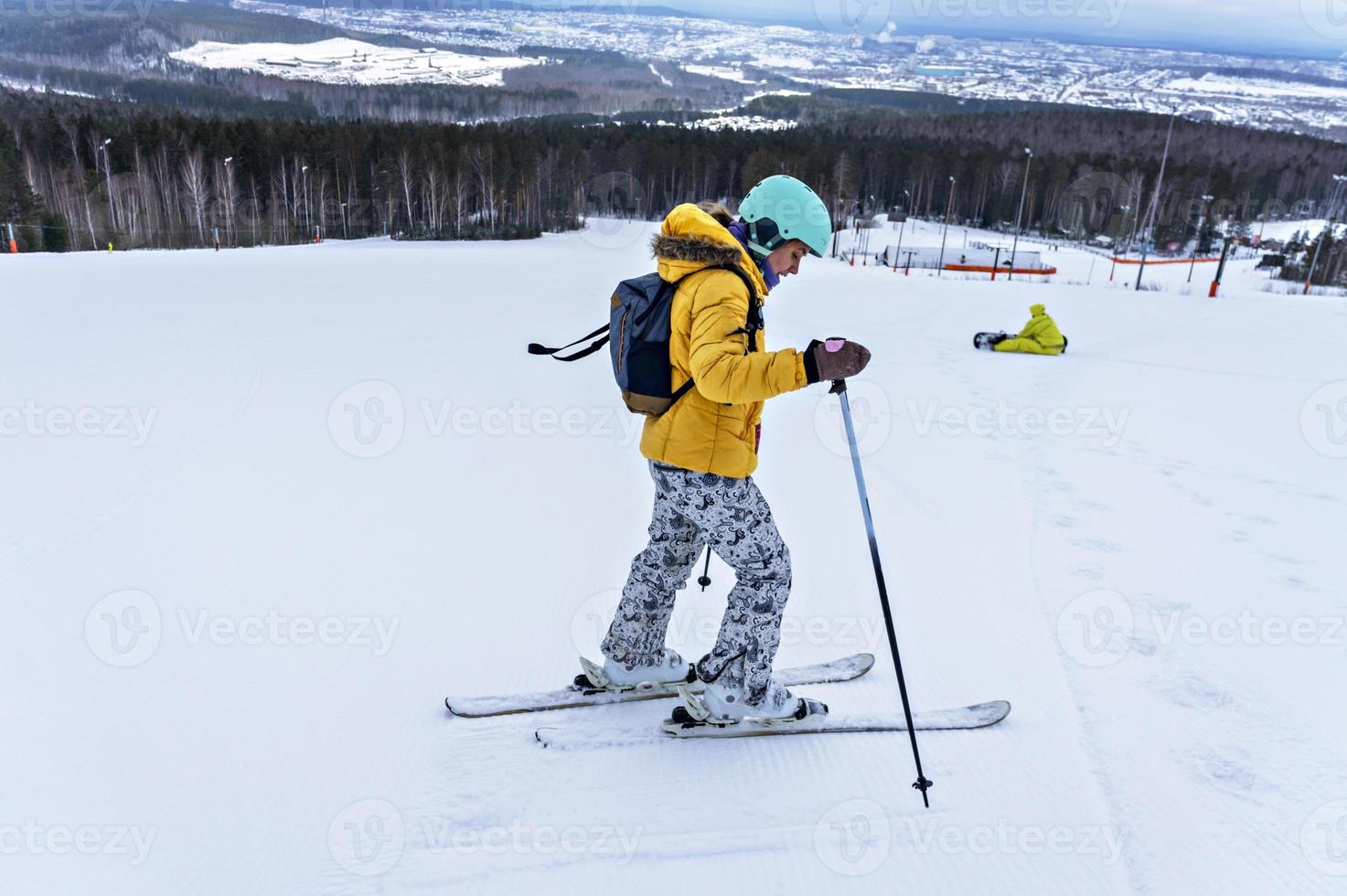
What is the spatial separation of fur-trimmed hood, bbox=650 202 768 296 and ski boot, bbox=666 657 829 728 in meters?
1.24

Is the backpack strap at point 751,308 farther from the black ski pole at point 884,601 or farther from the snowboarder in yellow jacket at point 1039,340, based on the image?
the snowboarder in yellow jacket at point 1039,340

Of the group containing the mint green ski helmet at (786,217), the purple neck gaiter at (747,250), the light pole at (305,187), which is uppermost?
the mint green ski helmet at (786,217)

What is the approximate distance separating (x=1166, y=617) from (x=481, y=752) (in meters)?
3.03

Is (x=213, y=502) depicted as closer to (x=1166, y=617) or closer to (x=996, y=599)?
(x=996, y=599)

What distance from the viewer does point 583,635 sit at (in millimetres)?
3248

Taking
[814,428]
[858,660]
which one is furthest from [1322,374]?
[858,660]

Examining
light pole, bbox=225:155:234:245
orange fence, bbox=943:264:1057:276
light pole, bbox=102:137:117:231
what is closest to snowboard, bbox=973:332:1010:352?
orange fence, bbox=943:264:1057:276

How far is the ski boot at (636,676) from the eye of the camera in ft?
8.95

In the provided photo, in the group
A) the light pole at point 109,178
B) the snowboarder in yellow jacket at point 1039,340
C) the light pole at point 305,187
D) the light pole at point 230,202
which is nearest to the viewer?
the snowboarder in yellow jacket at point 1039,340

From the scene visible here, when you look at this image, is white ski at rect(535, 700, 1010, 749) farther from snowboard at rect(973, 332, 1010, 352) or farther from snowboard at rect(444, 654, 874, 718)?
snowboard at rect(973, 332, 1010, 352)

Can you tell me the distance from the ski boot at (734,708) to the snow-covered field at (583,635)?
0.08 m

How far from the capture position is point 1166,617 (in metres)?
3.55

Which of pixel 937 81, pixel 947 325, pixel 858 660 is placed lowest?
pixel 947 325

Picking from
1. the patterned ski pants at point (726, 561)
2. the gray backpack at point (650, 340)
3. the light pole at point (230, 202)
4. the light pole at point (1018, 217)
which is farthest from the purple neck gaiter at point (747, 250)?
the light pole at point (230, 202)
